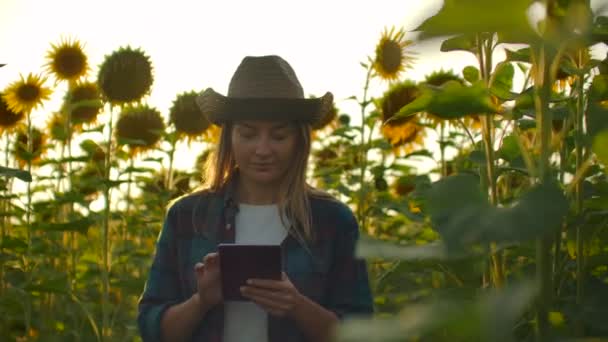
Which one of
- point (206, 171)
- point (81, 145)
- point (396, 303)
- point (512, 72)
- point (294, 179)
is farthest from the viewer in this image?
point (396, 303)

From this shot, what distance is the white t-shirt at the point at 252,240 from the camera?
201 cm

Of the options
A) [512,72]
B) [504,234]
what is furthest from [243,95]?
[504,234]

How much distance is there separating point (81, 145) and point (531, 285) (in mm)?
2815

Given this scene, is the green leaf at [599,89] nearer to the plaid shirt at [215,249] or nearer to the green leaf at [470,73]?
the green leaf at [470,73]

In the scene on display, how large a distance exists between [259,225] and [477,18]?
64.0 inches

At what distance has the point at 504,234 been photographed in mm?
589

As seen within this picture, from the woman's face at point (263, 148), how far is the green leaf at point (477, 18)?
1437 millimetres

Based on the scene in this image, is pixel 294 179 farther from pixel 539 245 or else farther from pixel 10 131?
pixel 10 131

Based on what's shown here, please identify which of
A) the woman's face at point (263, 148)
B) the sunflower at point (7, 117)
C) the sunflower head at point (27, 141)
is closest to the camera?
the woman's face at point (263, 148)

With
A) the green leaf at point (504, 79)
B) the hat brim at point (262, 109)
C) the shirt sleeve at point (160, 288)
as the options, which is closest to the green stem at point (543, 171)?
the green leaf at point (504, 79)

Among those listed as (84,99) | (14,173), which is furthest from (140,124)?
(14,173)

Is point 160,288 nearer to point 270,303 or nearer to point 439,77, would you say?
point 270,303

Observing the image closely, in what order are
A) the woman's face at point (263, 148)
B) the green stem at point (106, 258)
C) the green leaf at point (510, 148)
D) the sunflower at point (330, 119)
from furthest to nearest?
the sunflower at point (330, 119) → the green stem at point (106, 258) → the woman's face at point (263, 148) → the green leaf at point (510, 148)

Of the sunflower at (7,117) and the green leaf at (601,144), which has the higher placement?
the sunflower at (7,117)
